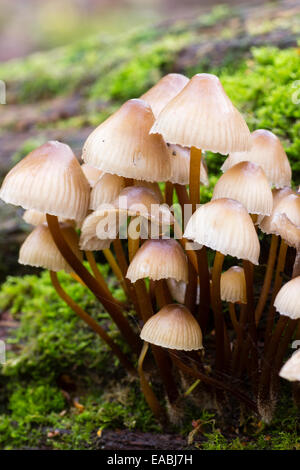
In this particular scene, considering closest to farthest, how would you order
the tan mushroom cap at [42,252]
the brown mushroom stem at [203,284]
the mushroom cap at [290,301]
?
the mushroom cap at [290,301] < the brown mushroom stem at [203,284] < the tan mushroom cap at [42,252]

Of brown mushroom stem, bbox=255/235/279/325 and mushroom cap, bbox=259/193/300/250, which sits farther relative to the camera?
brown mushroom stem, bbox=255/235/279/325

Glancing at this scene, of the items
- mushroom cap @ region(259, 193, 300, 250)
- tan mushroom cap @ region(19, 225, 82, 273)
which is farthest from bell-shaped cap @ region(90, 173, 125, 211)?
mushroom cap @ region(259, 193, 300, 250)

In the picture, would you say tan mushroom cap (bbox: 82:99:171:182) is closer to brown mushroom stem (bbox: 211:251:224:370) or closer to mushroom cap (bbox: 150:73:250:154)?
mushroom cap (bbox: 150:73:250:154)

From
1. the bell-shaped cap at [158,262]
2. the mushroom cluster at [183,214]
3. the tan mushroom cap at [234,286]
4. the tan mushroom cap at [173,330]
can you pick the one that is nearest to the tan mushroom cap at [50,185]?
the mushroom cluster at [183,214]

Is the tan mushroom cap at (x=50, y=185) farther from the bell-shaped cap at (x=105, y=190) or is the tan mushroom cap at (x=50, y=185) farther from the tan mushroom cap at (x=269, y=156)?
the tan mushroom cap at (x=269, y=156)

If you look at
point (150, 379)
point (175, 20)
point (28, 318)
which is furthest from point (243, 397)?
point (175, 20)

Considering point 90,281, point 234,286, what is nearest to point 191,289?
point 234,286
